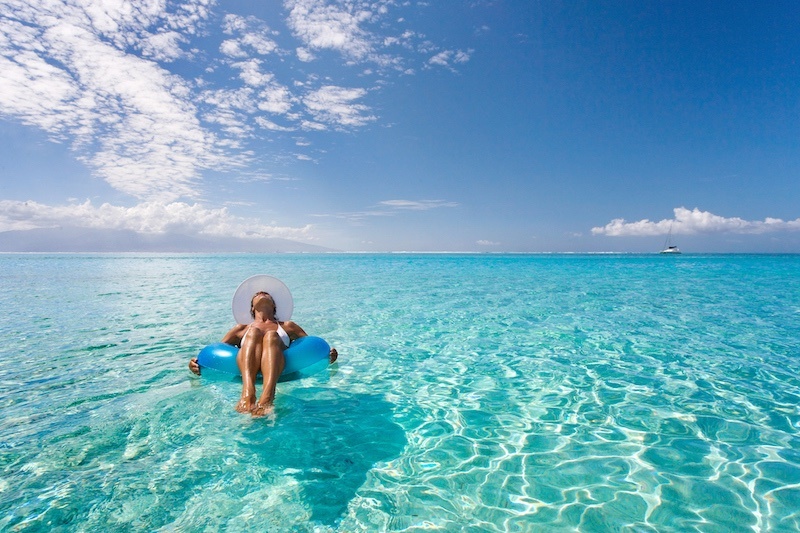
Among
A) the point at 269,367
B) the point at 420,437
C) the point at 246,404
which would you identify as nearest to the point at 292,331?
the point at 269,367

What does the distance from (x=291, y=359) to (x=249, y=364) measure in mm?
554

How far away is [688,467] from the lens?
13.0 feet

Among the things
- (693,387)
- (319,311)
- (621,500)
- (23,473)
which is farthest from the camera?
(319,311)

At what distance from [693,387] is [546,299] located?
413 inches

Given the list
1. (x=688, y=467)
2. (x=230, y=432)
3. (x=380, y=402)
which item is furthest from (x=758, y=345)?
(x=230, y=432)

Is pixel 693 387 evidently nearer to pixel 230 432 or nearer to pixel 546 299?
pixel 230 432

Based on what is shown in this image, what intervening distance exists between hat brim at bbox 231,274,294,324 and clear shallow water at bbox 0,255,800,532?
3.63 ft

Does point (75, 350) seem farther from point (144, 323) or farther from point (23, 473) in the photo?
point (23, 473)

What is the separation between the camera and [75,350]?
26.9 ft

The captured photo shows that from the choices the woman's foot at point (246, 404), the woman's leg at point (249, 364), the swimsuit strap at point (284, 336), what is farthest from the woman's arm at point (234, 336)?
the woman's foot at point (246, 404)

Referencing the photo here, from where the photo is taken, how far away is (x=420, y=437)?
468cm

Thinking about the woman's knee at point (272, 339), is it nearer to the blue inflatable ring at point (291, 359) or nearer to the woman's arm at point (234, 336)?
the blue inflatable ring at point (291, 359)

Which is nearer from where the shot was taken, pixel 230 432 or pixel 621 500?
pixel 621 500

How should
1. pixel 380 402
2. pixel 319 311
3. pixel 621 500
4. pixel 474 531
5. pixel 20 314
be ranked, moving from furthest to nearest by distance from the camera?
pixel 319 311 < pixel 20 314 < pixel 380 402 < pixel 621 500 < pixel 474 531
